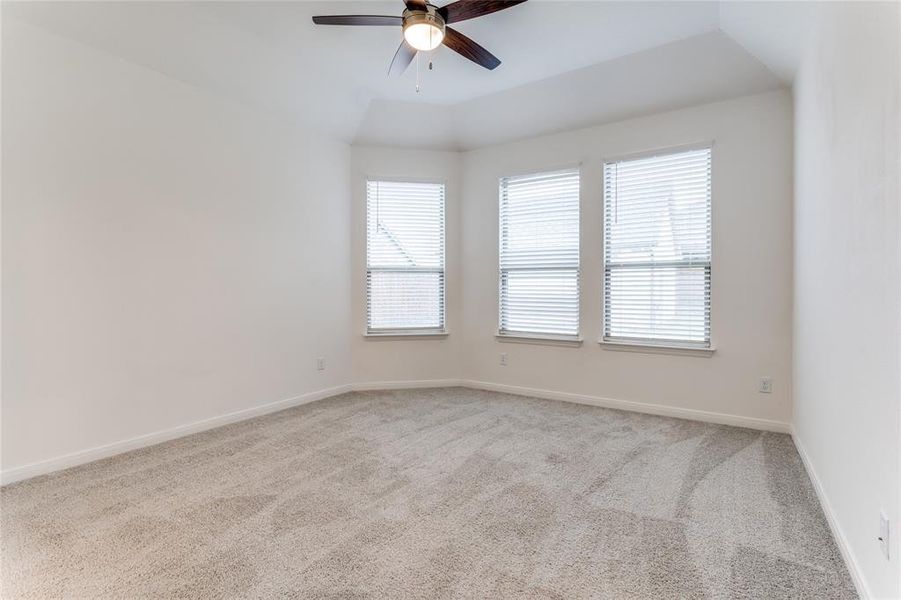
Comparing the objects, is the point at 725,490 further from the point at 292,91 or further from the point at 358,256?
the point at 292,91

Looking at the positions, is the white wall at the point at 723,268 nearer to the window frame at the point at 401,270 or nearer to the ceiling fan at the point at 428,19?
the window frame at the point at 401,270

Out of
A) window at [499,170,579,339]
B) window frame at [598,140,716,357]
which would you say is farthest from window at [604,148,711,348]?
window at [499,170,579,339]

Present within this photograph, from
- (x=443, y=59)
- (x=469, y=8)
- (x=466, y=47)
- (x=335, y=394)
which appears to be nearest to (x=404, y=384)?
(x=335, y=394)

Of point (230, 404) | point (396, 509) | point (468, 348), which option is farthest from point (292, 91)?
point (396, 509)

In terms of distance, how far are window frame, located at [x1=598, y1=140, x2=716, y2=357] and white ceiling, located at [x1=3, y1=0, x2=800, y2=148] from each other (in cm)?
39

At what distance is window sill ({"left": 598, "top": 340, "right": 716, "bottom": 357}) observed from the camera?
154 inches

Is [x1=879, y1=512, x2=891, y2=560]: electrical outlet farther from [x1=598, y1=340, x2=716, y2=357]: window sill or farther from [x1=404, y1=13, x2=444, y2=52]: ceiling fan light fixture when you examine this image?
[x1=404, y1=13, x2=444, y2=52]: ceiling fan light fixture

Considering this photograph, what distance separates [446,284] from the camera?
522 centimetres

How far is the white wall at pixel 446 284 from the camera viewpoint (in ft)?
16.4

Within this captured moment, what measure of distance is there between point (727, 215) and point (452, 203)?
2765 mm

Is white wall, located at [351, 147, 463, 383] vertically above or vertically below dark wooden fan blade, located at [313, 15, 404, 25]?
below

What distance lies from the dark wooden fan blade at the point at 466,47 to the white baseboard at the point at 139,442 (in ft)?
11.2

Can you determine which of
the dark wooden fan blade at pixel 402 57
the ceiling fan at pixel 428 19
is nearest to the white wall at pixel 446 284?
the dark wooden fan blade at pixel 402 57

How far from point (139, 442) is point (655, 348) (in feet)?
14.1
